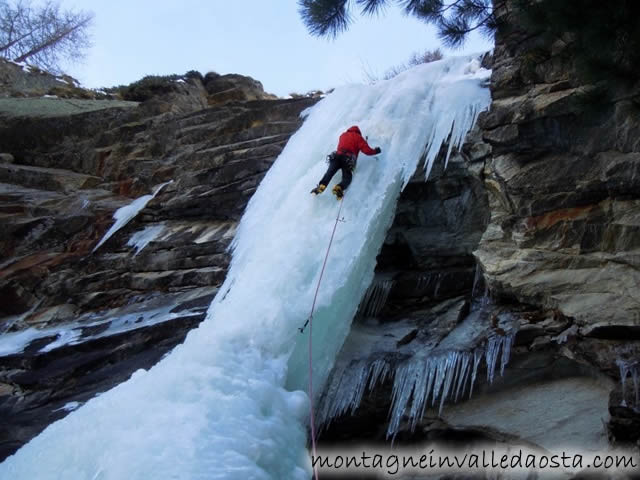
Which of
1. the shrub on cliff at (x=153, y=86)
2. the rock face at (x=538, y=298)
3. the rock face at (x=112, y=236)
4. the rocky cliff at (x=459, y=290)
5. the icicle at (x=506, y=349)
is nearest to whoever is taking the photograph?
the rock face at (x=538, y=298)

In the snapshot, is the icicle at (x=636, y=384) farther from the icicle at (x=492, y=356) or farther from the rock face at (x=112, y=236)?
the rock face at (x=112, y=236)

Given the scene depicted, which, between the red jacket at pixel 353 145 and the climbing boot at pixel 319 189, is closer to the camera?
the climbing boot at pixel 319 189

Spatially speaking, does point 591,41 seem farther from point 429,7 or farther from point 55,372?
point 55,372

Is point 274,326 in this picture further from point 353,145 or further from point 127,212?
point 127,212

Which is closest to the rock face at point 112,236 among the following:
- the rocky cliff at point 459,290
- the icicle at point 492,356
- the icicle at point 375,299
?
the rocky cliff at point 459,290

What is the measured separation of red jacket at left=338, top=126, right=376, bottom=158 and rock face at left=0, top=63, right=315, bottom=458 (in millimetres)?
1841

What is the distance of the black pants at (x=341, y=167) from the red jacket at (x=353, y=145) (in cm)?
8

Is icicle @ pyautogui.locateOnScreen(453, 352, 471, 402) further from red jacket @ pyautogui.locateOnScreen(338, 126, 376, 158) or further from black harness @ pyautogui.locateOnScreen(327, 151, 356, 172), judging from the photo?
red jacket @ pyautogui.locateOnScreen(338, 126, 376, 158)

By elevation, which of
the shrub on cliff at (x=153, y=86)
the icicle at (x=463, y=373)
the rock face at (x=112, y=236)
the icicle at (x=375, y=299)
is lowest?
the icicle at (x=463, y=373)

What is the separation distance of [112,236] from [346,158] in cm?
367

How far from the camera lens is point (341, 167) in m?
5.54

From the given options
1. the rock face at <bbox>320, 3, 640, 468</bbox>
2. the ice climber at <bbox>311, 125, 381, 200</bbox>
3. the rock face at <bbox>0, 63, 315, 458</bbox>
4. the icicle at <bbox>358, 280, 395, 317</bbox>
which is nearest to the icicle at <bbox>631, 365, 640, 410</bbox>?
the rock face at <bbox>320, 3, 640, 468</bbox>

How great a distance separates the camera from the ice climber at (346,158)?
18.0ft

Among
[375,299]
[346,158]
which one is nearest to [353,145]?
[346,158]
